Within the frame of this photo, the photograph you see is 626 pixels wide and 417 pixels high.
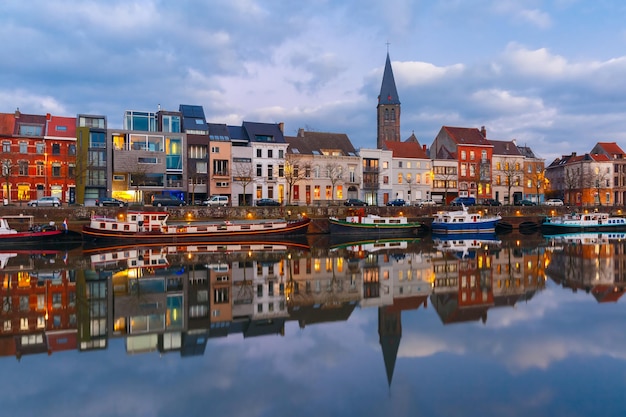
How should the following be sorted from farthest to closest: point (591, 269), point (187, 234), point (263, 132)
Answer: point (263, 132) < point (187, 234) < point (591, 269)

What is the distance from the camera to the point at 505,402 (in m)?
8.80

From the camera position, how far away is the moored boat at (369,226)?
1859 inches

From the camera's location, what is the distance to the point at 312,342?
40.7ft

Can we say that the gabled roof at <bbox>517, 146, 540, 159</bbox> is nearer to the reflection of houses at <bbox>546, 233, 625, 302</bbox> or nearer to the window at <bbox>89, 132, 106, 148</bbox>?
the reflection of houses at <bbox>546, 233, 625, 302</bbox>

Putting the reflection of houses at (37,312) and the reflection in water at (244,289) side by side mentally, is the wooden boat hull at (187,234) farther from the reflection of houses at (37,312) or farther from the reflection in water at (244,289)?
the reflection of houses at (37,312)

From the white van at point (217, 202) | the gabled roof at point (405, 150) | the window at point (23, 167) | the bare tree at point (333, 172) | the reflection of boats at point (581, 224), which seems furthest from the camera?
the gabled roof at point (405, 150)

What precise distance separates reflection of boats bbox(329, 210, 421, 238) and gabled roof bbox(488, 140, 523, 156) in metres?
34.2

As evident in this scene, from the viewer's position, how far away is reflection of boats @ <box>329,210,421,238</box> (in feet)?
155

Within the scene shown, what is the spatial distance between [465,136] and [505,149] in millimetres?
7908

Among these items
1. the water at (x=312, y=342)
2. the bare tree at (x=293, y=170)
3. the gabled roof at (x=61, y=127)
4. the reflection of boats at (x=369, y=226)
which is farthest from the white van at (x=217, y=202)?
the water at (x=312, y=342)

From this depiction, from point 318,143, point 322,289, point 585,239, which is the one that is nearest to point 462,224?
point 585,239

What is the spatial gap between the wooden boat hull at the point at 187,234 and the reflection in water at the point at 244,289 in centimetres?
439

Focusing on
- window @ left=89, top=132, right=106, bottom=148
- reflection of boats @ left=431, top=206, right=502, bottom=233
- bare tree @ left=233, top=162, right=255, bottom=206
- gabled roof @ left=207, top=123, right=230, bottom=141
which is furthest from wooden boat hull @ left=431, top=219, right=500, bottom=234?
window @ left=89, top=132, right=106, bottom=148

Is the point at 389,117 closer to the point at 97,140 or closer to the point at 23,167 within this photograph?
the point at 97,140
